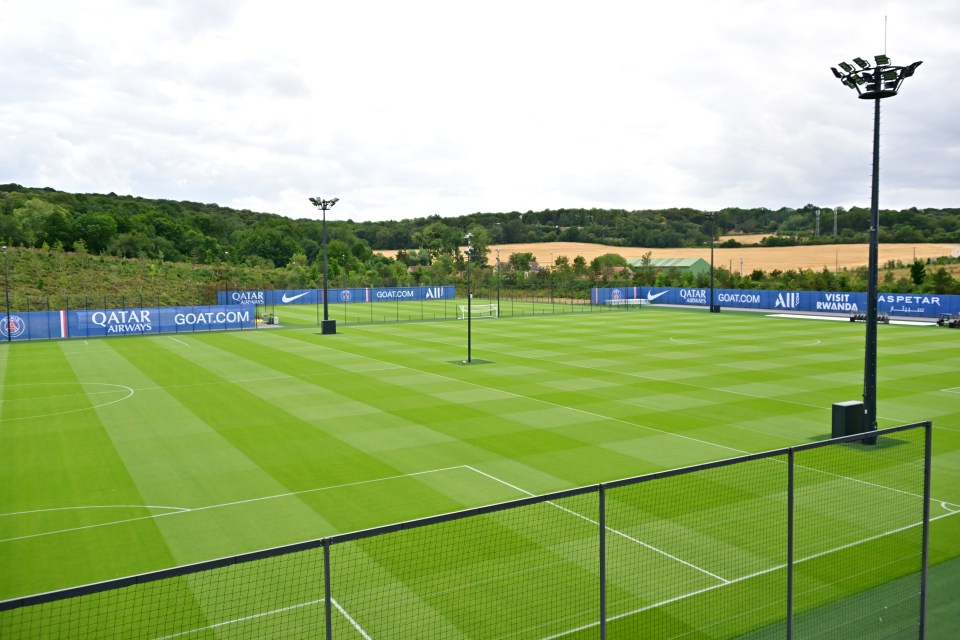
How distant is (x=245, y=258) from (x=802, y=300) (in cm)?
10580

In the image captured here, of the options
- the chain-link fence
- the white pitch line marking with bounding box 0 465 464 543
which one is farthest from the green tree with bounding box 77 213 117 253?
the chain-link fence

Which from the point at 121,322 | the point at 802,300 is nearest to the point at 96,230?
the point at 121,322

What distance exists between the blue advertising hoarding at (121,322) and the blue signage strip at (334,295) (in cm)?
2502

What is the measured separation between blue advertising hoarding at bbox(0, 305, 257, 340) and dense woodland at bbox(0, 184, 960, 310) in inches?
830

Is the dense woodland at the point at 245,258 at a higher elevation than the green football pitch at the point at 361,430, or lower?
higher

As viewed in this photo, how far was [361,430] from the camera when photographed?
23.1 meters

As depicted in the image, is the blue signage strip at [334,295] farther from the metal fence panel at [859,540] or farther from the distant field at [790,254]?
the metal fence panel at [859,540]

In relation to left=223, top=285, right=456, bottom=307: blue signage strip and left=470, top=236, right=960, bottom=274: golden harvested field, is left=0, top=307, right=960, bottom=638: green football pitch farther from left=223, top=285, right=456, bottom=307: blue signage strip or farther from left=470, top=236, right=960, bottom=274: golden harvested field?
left=470, top=236, right=960, bottom=274: golden harvested field

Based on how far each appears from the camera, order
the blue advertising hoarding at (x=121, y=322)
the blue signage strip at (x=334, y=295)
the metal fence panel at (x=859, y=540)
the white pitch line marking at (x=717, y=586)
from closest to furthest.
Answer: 1. the white pitch line marking at (x=717, y=586)
2. the metal fence panel at (x=859, y=540)
3. the blue advertising hoarding at (x=121, y=322)
4. the blue signage strip at (x=334, y=295)

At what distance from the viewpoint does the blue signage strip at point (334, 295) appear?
86250 mm

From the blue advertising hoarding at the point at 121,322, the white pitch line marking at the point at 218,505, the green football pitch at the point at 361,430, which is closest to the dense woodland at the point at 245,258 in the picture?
the blue advertising hoarding at the point at 121,322

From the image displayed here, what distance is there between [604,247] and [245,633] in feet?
608

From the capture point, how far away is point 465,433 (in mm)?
22531

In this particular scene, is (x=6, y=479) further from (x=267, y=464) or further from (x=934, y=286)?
(x=934, y=286)
